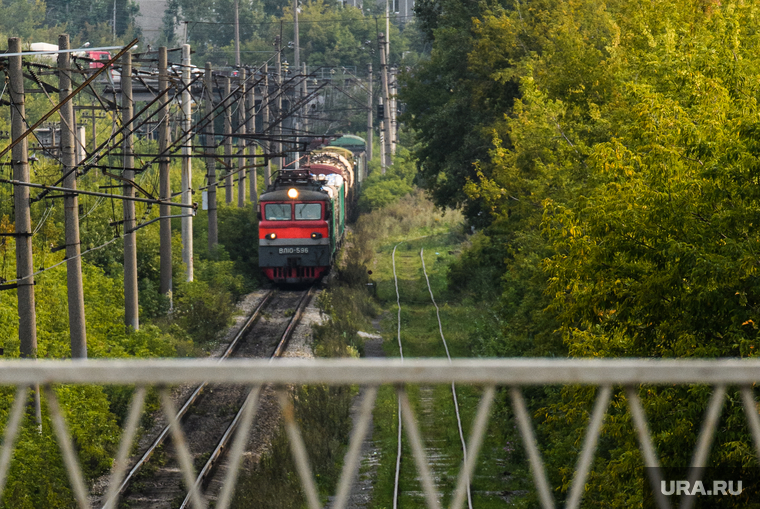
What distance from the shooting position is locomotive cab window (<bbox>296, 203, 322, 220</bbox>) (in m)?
30.4

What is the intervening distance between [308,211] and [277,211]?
1051 millimetres

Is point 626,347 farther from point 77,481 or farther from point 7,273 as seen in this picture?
point 7,273

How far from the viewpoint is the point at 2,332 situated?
54.2 feet

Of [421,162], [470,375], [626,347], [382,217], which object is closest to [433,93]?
[421,162]

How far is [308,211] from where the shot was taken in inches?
1203

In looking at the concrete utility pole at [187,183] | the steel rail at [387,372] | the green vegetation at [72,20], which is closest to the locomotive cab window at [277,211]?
the concrete utility pole at [187,183]

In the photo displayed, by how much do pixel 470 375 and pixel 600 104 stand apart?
18.0 m

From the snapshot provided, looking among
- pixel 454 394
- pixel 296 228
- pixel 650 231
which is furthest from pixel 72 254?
pixel 296 228

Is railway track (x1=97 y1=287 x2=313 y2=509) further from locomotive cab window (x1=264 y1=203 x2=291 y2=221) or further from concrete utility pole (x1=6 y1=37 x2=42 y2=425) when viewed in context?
locomotive cab window (x1=264 y1=203 x2=291 y2=221)

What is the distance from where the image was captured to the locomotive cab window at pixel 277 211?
100ft

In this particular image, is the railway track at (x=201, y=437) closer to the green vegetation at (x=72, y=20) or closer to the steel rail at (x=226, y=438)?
the steel rail at (x=226, y=438)

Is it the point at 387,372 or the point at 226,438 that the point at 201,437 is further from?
the point at 387,372

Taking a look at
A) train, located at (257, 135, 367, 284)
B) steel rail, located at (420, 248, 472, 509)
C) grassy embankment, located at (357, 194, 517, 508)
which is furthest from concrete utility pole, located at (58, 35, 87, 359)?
train, located at (257, 135, 367, 284)

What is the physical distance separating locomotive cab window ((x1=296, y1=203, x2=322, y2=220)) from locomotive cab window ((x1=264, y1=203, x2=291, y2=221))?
335mm
